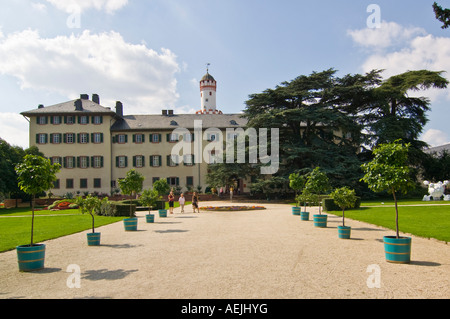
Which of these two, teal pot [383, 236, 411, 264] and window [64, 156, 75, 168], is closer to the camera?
teal pot [383, 236, 411, 264]

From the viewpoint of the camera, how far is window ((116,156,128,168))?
146 feet

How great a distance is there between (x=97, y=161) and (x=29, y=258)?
125 feet

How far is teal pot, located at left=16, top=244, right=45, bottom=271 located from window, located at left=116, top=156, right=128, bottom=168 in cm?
3741

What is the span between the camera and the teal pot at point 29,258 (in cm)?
776

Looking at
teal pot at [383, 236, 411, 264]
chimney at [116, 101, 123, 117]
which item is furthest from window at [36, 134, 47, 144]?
teal pot at [383, 236, 411, 264]

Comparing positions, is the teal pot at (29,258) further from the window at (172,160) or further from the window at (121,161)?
the window at (121,161)

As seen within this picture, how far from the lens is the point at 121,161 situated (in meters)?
44.4

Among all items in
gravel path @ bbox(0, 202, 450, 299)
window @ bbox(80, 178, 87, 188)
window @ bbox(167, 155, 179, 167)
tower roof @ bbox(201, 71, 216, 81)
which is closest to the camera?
gravel path @ bbox(0, 202, 450, 299)

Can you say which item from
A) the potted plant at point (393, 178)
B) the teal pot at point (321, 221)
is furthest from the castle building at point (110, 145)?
the potted plant at point (393, 178)

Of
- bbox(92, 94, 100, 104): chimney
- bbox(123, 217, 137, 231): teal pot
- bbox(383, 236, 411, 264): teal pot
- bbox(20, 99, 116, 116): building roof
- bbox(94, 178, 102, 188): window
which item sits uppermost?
bbox(92, 94, 100, 104): chimney

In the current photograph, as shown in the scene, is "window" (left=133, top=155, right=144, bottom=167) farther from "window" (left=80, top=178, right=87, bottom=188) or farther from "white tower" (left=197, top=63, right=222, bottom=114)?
"white tower" (left=197, top=63, right=222, bottom=114)

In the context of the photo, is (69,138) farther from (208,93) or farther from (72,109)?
(208,93)

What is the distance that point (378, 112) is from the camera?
1470 inches
